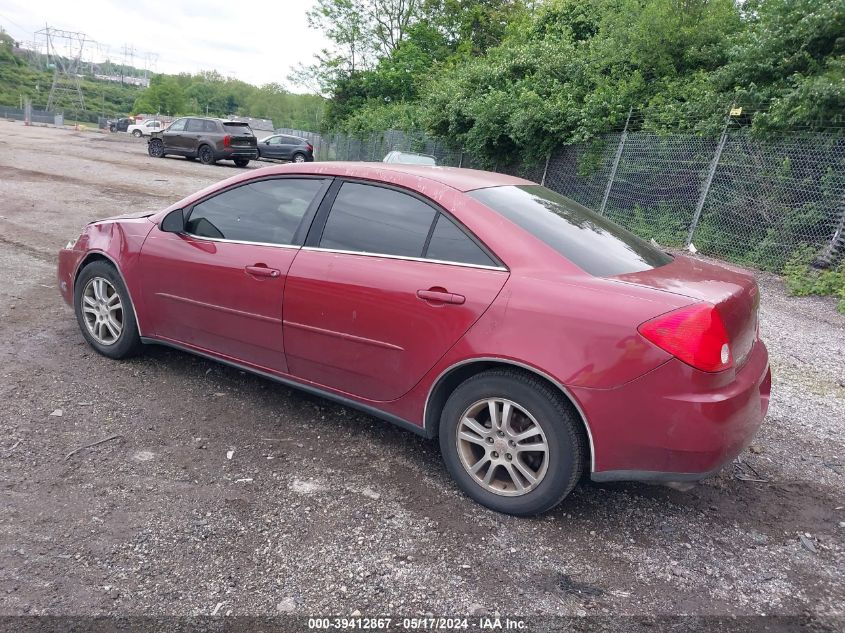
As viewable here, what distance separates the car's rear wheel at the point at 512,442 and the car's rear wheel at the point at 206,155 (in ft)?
83.0

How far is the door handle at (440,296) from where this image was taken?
3.02 metres

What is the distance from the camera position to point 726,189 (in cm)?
1066

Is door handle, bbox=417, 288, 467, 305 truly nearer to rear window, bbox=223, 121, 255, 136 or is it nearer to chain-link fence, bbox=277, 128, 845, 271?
chain-link fence, bbox=277, 128, 845, 271

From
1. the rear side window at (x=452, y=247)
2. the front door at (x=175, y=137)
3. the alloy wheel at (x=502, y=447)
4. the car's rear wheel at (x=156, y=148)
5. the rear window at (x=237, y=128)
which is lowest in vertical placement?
the car's rear wheel at (x=156, y=148)

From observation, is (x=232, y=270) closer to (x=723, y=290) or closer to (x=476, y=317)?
(x=476, y=317)

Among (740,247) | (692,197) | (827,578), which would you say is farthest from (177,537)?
(692,197)

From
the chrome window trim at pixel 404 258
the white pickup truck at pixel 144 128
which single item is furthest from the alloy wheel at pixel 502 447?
the white pickup truck at pixel 144 128

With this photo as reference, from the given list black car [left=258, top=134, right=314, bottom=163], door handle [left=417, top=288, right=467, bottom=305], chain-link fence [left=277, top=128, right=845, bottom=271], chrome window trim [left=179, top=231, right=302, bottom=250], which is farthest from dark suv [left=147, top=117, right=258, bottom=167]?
door handle [left=417, top=288, right=467, bottom=305]

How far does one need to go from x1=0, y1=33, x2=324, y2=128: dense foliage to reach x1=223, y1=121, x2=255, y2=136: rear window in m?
69.7

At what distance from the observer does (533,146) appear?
15844 millimetres

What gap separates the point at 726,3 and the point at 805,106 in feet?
16.8

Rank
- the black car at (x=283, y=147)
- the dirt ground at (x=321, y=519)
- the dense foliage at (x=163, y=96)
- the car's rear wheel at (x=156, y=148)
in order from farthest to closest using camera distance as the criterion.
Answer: the dense foliage at (x=163, y=96), the black car at (x=283, y=147), the car's rear wheel at (x=156, y=148), the dirt ground at (x=321, y=519)

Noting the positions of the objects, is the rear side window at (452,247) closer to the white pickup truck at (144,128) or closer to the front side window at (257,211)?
the front side window at (257,211)

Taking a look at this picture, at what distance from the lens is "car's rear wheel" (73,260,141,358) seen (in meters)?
4.45
